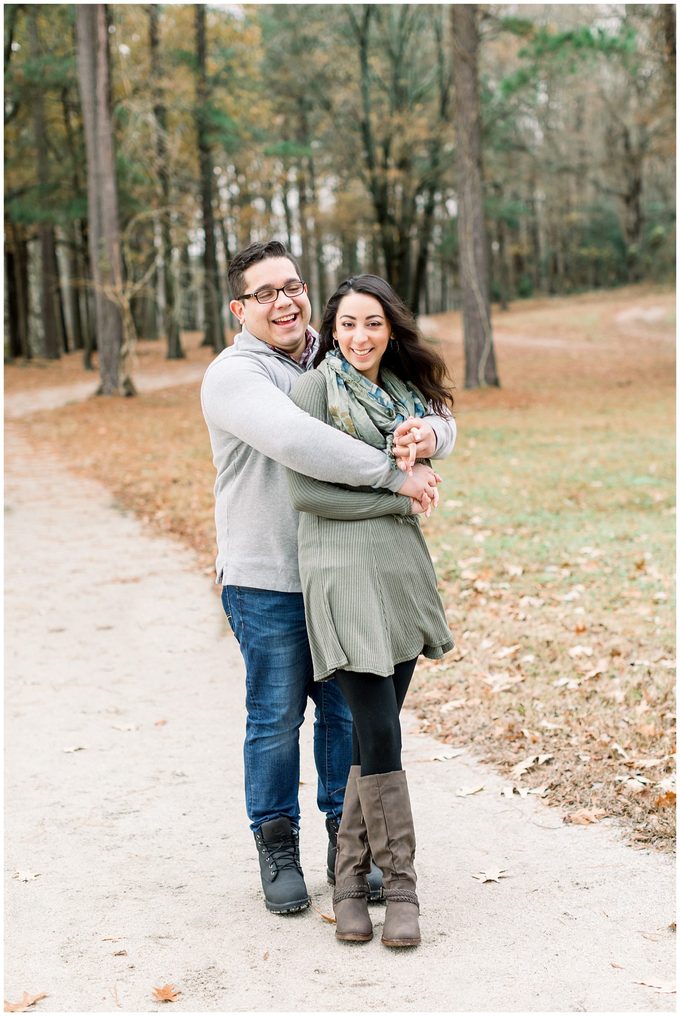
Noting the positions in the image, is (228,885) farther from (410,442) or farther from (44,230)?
(44,230)

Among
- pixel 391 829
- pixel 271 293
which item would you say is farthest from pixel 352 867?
pixel 271 293

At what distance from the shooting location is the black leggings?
323 cm

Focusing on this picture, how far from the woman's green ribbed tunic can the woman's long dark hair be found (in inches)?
8.7

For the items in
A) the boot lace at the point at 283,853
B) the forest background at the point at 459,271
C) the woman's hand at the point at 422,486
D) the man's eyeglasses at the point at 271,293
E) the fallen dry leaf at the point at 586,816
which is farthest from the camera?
the forest background at the point at 459,271

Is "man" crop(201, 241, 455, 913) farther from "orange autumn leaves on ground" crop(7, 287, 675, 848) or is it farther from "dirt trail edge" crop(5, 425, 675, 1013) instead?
"orange autumn leaves on ground" crop(7, 287, 675, 848)

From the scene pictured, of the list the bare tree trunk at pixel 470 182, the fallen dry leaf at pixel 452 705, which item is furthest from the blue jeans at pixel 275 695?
the bare tree trunk at pixel 470 182

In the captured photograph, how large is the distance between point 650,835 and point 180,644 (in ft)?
12.3

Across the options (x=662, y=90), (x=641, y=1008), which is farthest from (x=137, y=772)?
(x=662, y=90)

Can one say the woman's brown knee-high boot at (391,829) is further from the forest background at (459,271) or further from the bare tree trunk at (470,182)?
the bare tree trunk at (470,182)

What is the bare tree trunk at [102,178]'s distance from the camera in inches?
871

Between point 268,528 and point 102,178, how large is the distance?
21.1m

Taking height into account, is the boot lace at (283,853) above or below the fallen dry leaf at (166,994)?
above

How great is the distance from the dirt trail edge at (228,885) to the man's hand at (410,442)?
1496 millimetres

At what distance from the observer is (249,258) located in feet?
11.3
